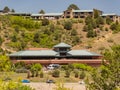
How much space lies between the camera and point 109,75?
42.2 m

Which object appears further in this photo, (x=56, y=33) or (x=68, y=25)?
(x=68, y=25)

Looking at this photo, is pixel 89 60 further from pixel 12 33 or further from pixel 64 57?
pixel 12 33

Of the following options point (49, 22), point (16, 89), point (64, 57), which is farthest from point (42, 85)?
point (49, 22)

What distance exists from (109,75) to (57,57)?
193ft

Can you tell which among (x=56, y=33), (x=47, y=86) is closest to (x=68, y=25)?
(x=56, y=33)

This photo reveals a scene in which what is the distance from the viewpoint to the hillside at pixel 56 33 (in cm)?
12250

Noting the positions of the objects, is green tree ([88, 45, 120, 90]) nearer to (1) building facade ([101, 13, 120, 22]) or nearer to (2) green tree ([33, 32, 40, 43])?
(2) green tree ([33, 32, 40, 43])

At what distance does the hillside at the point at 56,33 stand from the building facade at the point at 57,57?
1426cm

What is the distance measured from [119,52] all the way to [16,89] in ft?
31.4

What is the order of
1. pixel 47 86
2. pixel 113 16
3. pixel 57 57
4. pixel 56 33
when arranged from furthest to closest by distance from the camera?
1. pixel 113 16
2. pixel 56 33
3. pixel 57 57
4. pixel 47 86

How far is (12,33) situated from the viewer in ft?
422

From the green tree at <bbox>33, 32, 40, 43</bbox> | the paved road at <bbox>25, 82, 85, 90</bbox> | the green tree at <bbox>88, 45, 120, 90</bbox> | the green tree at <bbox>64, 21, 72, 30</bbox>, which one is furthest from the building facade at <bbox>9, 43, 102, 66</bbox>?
the green tree at <bbox>88, 45, 120, 90</bbox>

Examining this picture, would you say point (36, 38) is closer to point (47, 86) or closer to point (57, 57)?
point (57, 57)

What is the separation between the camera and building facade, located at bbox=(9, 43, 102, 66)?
97.6 metres
